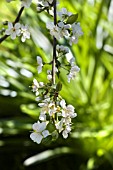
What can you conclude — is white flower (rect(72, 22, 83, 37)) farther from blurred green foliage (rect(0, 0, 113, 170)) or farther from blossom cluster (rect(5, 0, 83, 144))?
blurred green foliage (rect(0, 0, 113, 170))

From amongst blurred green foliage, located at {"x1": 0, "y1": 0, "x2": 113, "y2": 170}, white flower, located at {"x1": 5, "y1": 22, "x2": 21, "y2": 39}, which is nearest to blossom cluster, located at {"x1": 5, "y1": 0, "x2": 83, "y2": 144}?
white flower, located at {"x1": 5, "y1": 22, "x2": 21, "y2": 39}

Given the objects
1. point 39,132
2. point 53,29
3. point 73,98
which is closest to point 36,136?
point 39,132

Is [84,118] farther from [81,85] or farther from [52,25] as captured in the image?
[52,25]

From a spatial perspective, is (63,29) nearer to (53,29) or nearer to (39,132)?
(53,29)

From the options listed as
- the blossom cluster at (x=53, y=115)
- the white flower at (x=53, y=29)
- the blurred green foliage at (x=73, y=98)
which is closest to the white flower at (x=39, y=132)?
the blossom cluster at (x=53, y=115)

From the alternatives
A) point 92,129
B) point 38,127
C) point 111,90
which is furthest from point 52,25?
point 111,90
